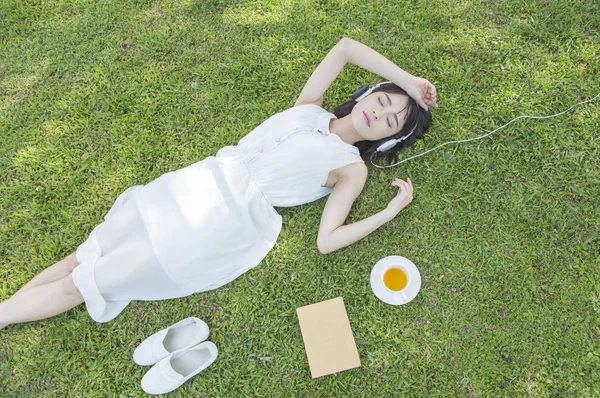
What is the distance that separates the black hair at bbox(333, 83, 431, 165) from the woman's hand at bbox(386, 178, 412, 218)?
254mm

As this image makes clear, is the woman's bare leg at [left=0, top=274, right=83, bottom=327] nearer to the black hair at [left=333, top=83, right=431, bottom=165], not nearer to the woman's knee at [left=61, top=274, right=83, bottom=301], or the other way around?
the woman's knee at [left=61, top=274, right=83, bottom=301]

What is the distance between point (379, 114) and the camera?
3119 mm

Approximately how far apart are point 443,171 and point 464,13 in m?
1.68

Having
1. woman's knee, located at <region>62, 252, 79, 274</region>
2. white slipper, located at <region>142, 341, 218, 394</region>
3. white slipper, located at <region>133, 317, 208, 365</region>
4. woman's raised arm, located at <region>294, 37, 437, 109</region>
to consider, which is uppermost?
woman's raised arm, located at <region>294, 37, 437, 109</region>

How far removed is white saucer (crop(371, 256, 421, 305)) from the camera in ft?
10.9

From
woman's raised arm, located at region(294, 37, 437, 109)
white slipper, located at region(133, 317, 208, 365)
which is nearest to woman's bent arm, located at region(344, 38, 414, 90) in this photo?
woman's raised arm, located at region(294, 37, 437, 109)

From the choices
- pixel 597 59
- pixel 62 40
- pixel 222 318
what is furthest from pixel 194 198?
pixel 597 59

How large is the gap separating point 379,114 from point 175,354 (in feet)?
8.25

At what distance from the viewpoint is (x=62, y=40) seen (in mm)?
4102

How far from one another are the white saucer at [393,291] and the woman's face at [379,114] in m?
1.08

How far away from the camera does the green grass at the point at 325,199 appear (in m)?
3.24

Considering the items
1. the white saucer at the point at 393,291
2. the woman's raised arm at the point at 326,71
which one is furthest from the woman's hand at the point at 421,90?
the white saucer at the point at 393,291

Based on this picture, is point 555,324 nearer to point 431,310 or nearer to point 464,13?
point 431,310

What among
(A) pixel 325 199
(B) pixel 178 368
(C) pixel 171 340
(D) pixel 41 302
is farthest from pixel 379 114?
(D) pixel 41 302
